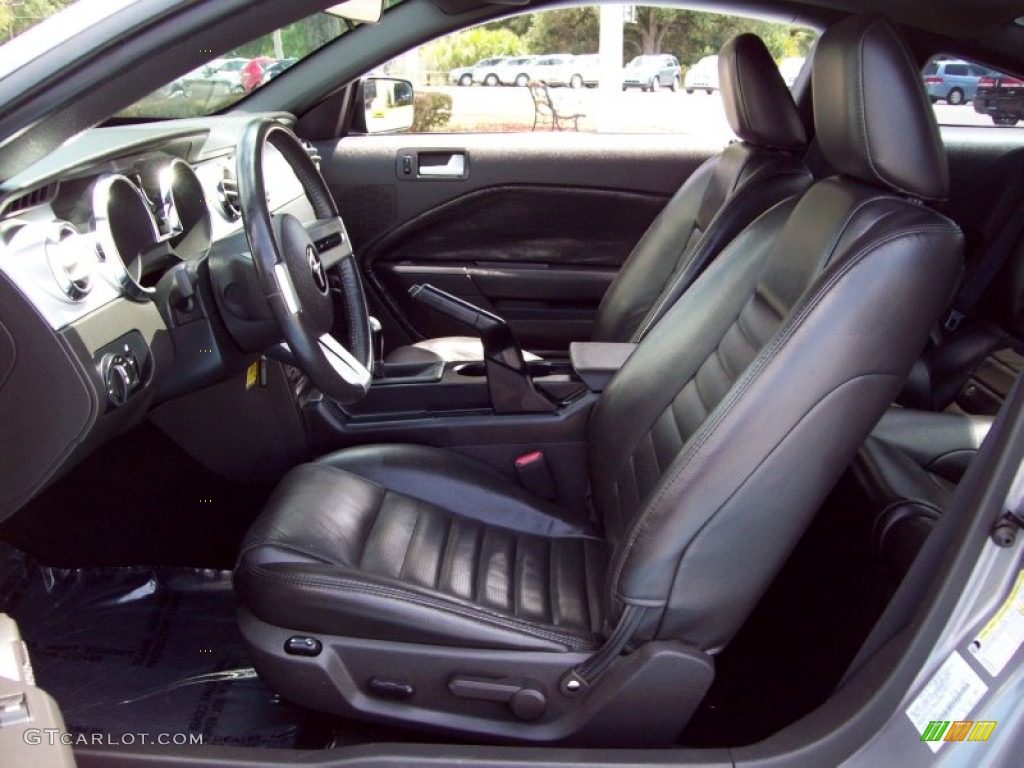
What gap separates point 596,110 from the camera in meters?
3.08

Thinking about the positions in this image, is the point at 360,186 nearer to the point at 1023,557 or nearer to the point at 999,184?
the point at 999,184

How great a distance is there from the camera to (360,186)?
299cm

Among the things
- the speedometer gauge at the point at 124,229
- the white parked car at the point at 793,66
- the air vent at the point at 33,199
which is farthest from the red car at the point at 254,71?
the white parked car at the point at 793,66

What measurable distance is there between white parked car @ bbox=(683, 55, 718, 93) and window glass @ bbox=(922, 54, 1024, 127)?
A: 1.65 feet

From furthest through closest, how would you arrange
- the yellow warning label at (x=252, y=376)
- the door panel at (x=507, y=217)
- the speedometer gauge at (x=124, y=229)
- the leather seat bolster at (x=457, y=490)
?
the door panel at (x=507, y=217), the yellow warning label at (x=252, y=376), the leather seat bolster at (x=457, y=490), the speedometer gauge at (x=124, y=229)

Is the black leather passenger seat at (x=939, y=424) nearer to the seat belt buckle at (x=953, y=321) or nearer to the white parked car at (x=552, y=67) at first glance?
the seat belt buckle at (x=953, y=321)

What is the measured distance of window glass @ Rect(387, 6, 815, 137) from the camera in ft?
8.55

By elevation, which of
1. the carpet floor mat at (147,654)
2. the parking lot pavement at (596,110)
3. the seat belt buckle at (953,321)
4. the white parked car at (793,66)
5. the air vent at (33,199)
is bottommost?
the carpet floor mat at (147,654)

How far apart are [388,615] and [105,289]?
605 mm

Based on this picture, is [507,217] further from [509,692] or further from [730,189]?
→ [509,692]

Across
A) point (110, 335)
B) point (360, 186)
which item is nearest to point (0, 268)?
point (110, 335)

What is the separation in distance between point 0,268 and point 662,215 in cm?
164

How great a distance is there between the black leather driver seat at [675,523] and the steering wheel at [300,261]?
0.69 ft

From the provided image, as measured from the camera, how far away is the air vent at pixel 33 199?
119 centimetres
